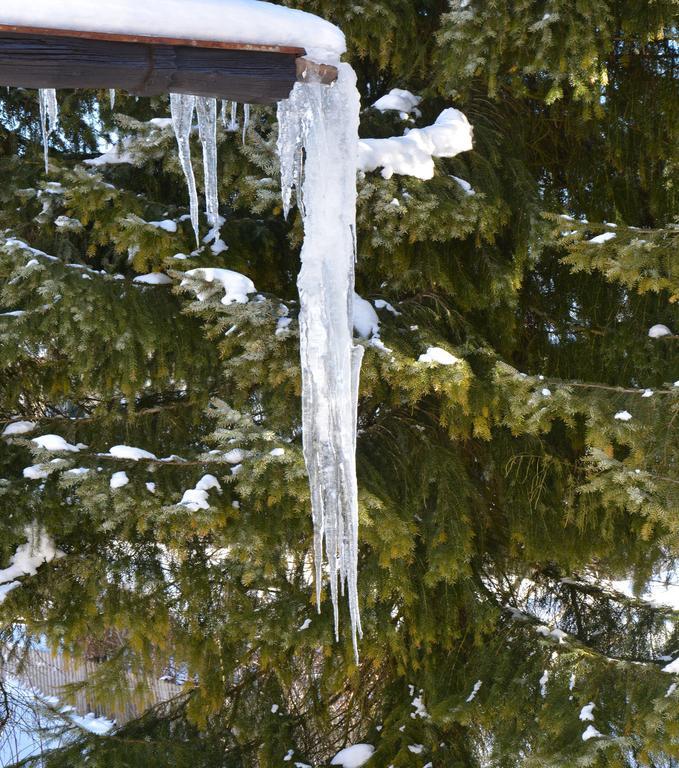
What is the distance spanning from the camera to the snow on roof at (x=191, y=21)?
63.5 inches

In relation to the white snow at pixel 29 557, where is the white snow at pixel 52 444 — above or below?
above

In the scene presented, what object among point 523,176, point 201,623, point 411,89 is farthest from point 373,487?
point 411,89

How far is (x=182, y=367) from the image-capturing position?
161 inches

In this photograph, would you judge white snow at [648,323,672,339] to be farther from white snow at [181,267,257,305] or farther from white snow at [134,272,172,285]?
white snow at [134,272,172,285]

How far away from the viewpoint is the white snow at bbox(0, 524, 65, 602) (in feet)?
12.7

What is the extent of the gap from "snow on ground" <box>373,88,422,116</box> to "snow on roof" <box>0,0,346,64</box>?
7.61ft

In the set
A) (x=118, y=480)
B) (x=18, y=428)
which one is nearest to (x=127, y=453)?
(x=118, y=480)

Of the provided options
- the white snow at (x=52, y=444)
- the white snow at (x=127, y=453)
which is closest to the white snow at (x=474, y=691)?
the white snow at (x=127, y=453)

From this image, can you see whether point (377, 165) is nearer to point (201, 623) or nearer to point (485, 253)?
point (485, 253)

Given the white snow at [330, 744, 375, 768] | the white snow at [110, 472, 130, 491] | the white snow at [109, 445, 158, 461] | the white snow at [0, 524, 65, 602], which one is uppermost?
the white snow at [109, 445, 158, 461]

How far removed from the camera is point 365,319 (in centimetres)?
387

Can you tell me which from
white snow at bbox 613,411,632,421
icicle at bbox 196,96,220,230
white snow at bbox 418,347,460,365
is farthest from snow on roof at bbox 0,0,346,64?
white snow at bbox 613,411,632,421

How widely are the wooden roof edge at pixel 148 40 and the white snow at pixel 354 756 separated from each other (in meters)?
3.49

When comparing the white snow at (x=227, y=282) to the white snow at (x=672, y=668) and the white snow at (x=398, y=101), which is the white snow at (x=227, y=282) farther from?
the white snow at (x=672, y=668)
